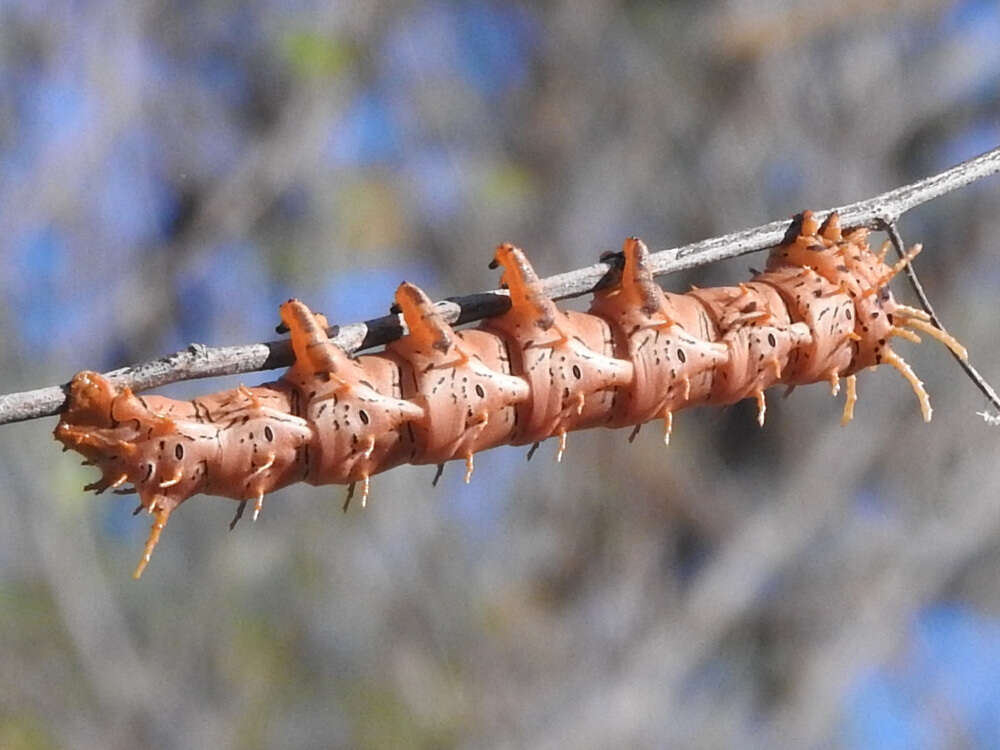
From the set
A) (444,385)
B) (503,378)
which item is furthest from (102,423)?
(503,378)

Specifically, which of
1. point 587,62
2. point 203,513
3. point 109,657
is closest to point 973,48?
point 587,62

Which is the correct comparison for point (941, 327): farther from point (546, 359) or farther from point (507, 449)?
Result: point (507, 449)

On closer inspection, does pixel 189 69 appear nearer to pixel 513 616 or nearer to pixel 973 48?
pixel 513 616

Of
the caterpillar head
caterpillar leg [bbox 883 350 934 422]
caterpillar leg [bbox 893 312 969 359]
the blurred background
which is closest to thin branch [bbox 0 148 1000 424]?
the caterpillar head

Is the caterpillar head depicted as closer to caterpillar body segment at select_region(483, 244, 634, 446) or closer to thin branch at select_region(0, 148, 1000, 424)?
thin branch at select_region(0, 148, 1000, 424)

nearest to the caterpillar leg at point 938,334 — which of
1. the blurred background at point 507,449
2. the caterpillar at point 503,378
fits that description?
the caterpillar at point 503,378
